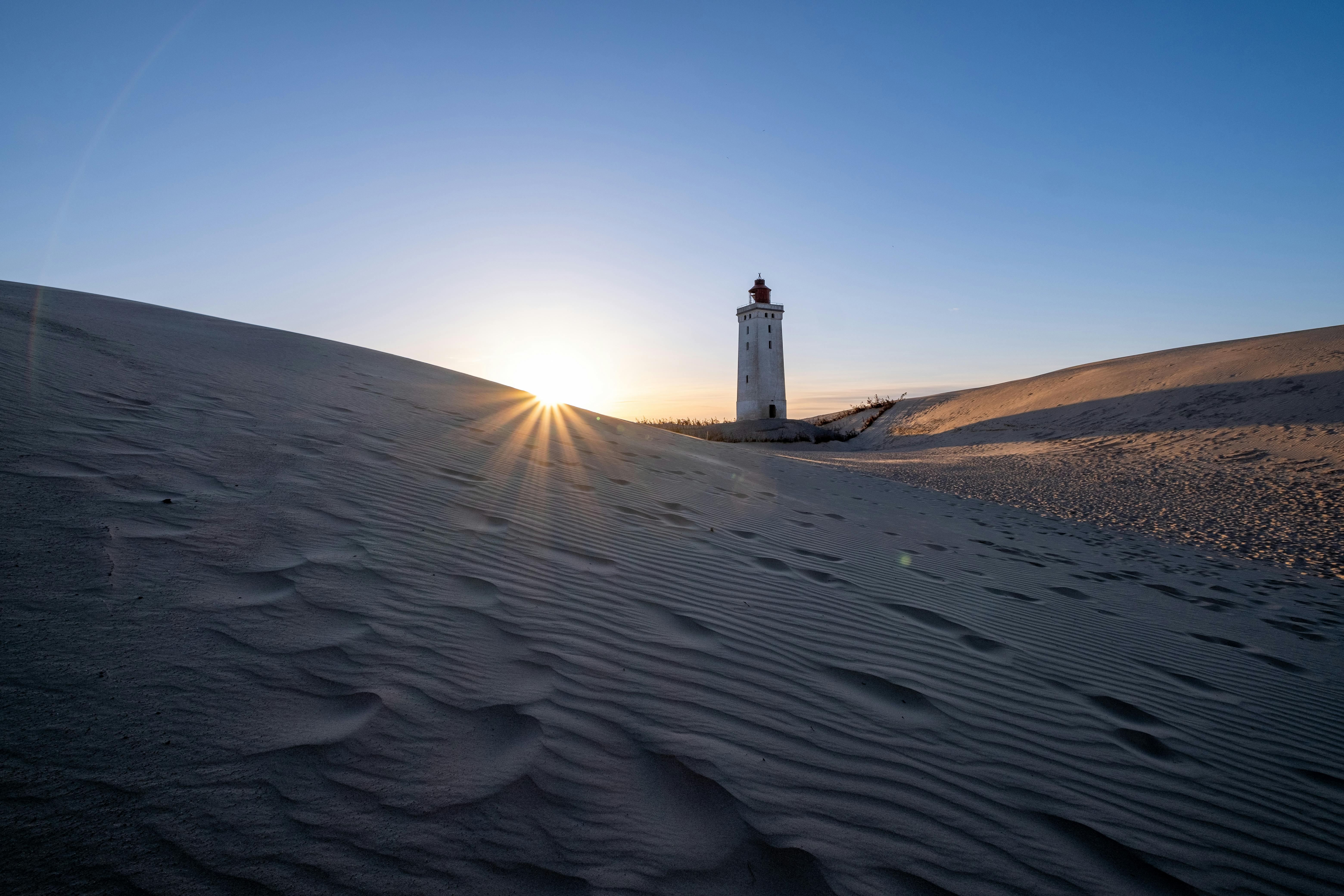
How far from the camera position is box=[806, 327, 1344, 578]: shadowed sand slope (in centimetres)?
762

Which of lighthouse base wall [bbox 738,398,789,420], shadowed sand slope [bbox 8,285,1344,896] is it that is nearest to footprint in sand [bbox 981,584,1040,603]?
shadowed sand slope [bbox 8,285,1344,896]

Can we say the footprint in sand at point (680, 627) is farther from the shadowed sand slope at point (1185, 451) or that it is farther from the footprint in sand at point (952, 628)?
the shadowed sand slope at point (1185, 451)

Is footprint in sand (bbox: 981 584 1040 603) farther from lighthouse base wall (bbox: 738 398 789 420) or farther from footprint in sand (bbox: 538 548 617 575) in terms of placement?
lighthouse base wall (bbox: 738 398 789 420)

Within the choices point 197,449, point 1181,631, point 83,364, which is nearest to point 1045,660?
point 1181,631

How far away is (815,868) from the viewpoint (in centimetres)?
142

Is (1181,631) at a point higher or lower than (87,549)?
lower

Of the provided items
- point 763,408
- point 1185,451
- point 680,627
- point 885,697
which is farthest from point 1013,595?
point 763,408

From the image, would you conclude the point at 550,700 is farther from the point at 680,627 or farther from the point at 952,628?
the point at 952,628

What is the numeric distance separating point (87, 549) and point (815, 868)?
2.66 meters

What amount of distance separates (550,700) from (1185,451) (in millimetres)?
13638

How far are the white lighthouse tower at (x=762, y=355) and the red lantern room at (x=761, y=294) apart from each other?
2cm

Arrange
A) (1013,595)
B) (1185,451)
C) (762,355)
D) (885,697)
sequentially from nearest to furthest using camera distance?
(885,697) < (1013,595) < (1185,451) < (762,355)

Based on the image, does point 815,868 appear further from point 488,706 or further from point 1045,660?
point 1045,660

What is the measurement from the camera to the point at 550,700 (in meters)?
1.94
